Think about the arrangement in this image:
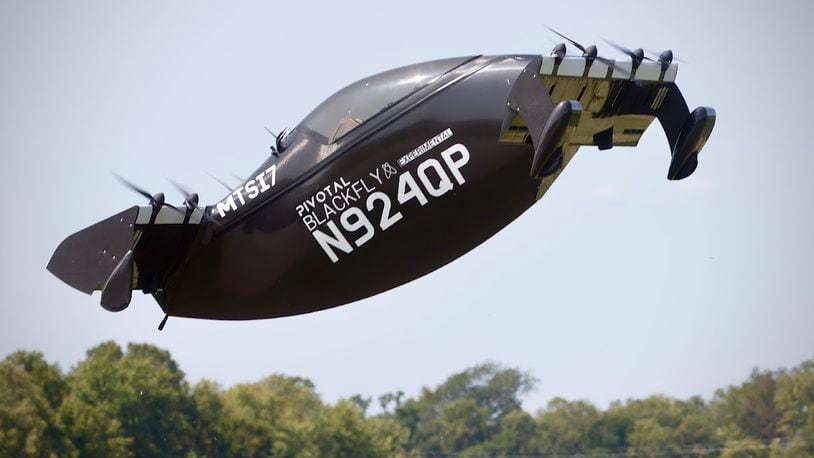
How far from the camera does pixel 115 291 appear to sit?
23.0 metres

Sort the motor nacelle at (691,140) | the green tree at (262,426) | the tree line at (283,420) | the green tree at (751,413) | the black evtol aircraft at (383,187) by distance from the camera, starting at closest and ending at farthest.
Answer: the black evtol aircraft at (383,187)
the motor nacelle at (691,140)
the tree line at (283,420)
the green tree at (262,426)
the green tree at (751,413)

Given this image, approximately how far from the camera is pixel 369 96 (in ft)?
74.7

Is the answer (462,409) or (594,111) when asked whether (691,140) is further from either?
(462,409)

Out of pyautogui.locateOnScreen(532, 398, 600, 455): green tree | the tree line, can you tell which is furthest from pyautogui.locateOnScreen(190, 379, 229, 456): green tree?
pyautogui.locateOnScreen(532, 398, 600, 455): green tree

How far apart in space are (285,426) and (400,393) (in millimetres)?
70657

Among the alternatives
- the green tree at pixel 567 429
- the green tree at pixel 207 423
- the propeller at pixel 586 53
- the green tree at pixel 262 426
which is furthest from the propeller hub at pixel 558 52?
the green tree at pixel 567 429

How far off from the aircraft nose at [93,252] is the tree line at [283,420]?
152 ft

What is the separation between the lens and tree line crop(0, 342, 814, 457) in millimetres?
77125

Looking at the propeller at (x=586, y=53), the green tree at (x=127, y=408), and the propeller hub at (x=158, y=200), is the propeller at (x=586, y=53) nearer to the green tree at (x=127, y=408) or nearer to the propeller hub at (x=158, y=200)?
the propeller hub at (x=158, y=200)

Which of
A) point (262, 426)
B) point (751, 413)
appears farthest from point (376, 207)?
point (751, 413)

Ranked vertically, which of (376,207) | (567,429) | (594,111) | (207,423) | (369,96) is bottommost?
(376,207)

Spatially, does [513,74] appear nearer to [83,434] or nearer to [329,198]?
[329,198]

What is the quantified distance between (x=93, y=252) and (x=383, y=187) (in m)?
5.63

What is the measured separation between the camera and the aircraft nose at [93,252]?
2373 cm
